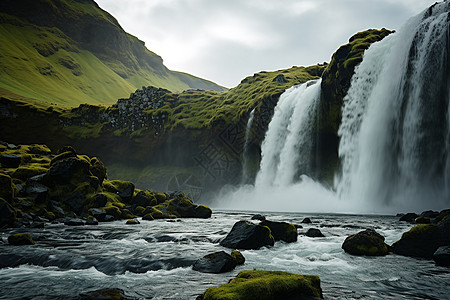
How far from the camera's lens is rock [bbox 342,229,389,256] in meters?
12.0

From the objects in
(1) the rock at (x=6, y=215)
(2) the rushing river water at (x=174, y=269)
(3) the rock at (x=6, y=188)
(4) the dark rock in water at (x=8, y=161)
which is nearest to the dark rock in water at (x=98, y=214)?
(3) the rock at (x=6, y=188)

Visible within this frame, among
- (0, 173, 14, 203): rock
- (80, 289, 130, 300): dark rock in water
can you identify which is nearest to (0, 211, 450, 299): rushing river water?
(80, 289, 130, 300): dark rock in water

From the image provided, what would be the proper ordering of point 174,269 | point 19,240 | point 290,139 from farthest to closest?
point 290,139, point 19,240, point 174,269

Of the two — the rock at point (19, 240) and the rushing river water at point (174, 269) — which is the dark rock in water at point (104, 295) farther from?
the rock at point (19, 240)

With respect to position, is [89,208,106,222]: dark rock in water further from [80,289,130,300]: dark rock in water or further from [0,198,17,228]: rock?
[80,289,130,300]: dark rock in water

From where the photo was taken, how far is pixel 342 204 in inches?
1586

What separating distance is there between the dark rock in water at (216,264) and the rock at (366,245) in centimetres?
583

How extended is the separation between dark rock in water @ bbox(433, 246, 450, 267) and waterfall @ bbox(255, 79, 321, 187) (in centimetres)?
→ 4287

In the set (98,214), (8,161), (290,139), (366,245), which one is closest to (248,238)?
(366,245)

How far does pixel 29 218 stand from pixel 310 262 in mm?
22858

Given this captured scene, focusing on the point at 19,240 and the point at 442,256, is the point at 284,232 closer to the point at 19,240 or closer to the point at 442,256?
the point at 442,256

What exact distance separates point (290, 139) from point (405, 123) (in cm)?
2271

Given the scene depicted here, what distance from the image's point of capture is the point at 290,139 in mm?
54375

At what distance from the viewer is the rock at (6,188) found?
22344 millimetres
